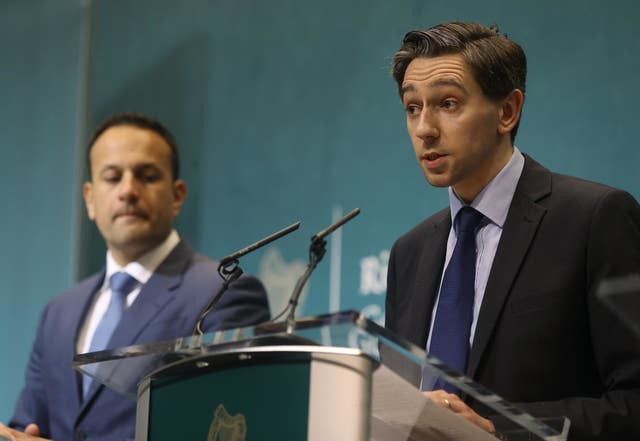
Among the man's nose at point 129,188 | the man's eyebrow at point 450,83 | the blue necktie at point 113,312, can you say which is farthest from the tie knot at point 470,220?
the man's nose at point 129,188

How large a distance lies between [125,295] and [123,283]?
0.04 m

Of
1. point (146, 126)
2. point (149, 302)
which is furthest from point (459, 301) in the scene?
point (146, 126)

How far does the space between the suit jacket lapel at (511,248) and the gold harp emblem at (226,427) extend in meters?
0.67

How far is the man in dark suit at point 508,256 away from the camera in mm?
1945

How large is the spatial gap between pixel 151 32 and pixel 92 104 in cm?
49

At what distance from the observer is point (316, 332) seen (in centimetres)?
143

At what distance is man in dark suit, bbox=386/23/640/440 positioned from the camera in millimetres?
1945

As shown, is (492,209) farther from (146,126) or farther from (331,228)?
(146,126)

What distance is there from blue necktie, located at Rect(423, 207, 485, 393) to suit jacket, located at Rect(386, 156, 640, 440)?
0.05 m

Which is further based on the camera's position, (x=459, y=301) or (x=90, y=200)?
(x=90, y=200)

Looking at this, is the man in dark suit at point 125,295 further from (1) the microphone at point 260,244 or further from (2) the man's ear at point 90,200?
(1) the microphone at point 260,244

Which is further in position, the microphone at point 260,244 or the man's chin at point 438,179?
the man's chin at point 438,179

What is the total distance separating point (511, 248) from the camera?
82.4 inches

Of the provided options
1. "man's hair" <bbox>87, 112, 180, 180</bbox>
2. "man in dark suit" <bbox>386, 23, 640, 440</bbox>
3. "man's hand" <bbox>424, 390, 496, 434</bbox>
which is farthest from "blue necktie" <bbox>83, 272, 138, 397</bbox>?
"man's hand" <bbox>424, 390, 496, 434</bbox>
